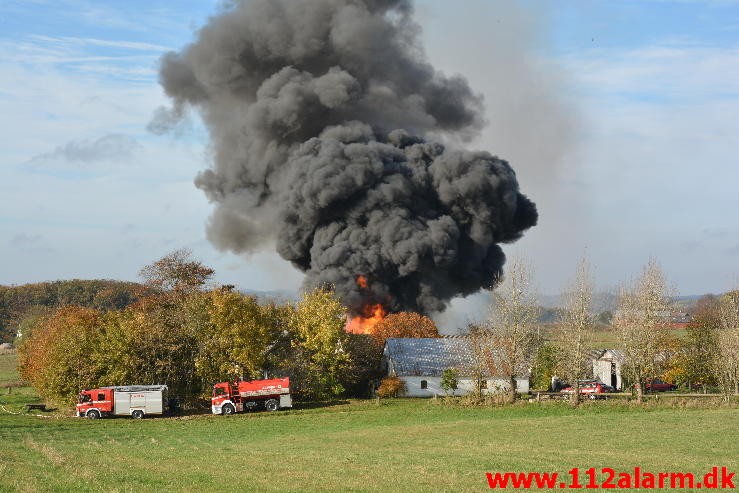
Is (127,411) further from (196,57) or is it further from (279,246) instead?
(196,57)

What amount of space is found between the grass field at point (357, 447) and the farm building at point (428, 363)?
12259 mm

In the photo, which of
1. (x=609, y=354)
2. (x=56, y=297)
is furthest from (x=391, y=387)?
(x=56, y=297)

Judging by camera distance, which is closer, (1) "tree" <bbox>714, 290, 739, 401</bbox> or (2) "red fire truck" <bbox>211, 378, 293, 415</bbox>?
(2) "red fire truck" <bbox>211, 378, 293, 415</bbox>

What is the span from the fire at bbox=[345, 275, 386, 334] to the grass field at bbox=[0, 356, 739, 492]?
26227mm

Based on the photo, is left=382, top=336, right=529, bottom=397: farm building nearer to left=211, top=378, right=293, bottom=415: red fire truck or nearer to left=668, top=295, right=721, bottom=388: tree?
left=211, top=378, right=293, bottom=415: red fire truck

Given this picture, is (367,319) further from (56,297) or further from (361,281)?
(56,297)

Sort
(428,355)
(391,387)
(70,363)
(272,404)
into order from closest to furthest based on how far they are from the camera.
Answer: (272,404) < (70,363) < (391,387) < (428,355)

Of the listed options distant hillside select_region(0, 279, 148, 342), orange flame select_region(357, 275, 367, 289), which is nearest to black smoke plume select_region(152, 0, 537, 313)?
orange flame select_region(357, 275, 367, 289)

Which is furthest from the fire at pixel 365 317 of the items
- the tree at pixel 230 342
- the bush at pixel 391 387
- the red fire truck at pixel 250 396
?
the red fire truck at pixel 250 396

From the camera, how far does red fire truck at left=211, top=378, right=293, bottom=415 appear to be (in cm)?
5309

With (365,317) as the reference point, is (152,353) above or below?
below

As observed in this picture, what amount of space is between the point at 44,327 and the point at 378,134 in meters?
36.9

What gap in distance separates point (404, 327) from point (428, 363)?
25.9 ft

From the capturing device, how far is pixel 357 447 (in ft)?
104
